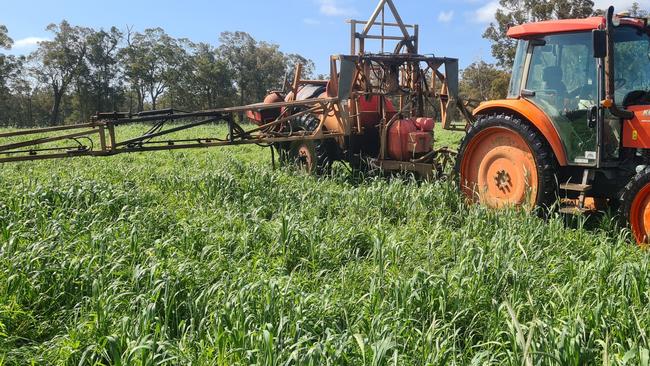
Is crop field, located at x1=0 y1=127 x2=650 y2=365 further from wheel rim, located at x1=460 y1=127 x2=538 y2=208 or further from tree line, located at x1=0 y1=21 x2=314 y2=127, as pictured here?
tree line, located at x1=0 y1=21 x2=314 y2=127

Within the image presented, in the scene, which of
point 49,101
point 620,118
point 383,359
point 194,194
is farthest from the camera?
point 49,101

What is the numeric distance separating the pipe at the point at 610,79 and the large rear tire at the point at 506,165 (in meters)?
0.76

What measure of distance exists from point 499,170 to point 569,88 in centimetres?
109

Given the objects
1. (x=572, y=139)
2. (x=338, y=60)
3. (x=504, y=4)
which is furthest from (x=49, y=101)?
(x=572, y=139)

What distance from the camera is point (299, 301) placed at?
3.05m

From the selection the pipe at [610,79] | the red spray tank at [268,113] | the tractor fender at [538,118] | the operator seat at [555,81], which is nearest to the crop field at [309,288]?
the tractor fender at [538,118]

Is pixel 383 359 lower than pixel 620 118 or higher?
lower

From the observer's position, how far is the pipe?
453cm

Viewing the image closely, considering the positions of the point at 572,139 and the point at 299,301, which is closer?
the point at 299,301

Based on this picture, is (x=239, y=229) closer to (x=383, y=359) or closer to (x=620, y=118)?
A: (x=383, y=359)

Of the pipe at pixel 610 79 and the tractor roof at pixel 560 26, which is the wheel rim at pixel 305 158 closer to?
the tractor roof at pixel 560 26

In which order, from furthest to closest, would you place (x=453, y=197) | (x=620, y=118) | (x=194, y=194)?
(x=194, y=194)
(x=453, y=197)
(x=620, y=118)

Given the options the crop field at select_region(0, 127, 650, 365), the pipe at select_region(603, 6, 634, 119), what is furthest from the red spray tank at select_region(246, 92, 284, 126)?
the pipe at select_region(603, 6, 634, 119)

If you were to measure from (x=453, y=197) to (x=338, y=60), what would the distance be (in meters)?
3.07
